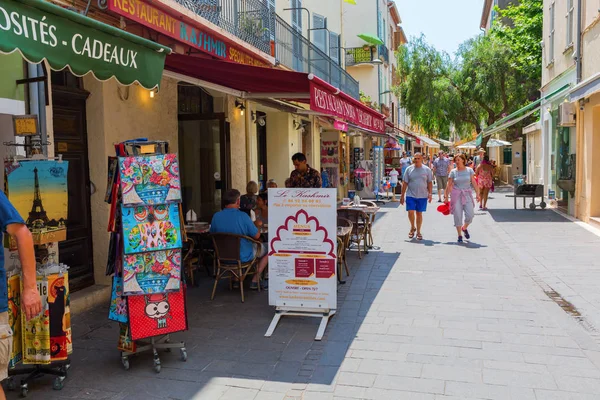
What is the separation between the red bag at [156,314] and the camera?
4.52 metres

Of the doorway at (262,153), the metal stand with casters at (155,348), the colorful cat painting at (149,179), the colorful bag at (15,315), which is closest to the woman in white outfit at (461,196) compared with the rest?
the doorway at (262,153)

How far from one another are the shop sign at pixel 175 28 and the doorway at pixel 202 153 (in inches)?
37.1

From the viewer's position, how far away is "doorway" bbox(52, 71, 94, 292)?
252 inches

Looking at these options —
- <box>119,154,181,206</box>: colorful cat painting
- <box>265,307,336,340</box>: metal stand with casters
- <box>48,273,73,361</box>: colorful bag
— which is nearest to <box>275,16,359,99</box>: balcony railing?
<box>265,307,336,340</box>: metal stand with casters

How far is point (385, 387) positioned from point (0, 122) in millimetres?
4261

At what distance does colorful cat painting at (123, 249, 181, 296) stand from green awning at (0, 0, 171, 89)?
140 cm

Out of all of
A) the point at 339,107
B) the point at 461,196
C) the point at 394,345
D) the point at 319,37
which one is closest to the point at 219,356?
the point at 394,345

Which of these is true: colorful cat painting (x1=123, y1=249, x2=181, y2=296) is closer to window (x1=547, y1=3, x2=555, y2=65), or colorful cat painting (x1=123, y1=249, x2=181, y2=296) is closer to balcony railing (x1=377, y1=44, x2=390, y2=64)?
window (x1=547, y1=3, x2=555, y2=65)

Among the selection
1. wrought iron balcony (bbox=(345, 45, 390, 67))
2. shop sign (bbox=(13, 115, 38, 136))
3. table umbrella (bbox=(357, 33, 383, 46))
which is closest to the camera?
shop sign (bbox=(13, 115, 38, 136))

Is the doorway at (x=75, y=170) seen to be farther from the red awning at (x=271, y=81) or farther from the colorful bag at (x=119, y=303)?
the colorful bag at (x=119, y=303)

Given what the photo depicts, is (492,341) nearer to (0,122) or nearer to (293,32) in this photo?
(0,122)

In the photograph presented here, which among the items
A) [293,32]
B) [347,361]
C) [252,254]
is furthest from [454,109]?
[347,361]

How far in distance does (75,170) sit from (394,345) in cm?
423

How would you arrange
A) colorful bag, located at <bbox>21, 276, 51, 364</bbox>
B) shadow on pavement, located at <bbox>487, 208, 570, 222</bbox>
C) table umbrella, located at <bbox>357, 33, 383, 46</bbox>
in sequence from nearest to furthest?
colorful bag, located at <bbox>21, 276, 51, 364</bbox>, shadow on pavement, located at <bbox>487, 208, 570, 222</bbox>, table umbrella, located at <bbox>357, 33, 383, 46</bbox>
